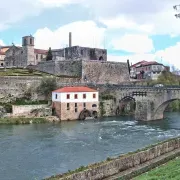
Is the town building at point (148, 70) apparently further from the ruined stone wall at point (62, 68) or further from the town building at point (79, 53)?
the ruined stone wall at point (62, 68)

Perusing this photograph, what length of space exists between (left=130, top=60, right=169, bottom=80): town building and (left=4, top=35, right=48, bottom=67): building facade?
26.1 m

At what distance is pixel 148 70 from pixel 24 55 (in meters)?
32.8

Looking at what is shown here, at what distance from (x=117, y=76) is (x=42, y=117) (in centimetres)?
3208

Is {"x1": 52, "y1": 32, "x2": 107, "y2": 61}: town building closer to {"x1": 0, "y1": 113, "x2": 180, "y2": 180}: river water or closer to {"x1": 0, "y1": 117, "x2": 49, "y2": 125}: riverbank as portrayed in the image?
{"x1": 0, "y1": 117, "x2": 49, "y2": 125}: riverbank

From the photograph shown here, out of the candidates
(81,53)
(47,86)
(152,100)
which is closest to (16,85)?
(47,86)

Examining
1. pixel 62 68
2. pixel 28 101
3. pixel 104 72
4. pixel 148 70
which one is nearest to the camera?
pixel 28 101

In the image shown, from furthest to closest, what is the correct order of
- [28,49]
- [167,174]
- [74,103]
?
[28,49], [74,103], [167,174]

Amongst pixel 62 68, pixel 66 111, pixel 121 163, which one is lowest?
pixel 121 163

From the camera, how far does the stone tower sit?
291 ft

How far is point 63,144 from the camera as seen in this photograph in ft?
114

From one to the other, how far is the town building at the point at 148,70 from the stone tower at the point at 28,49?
27.7 m

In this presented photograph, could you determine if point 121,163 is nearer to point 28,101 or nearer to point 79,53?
point 28,101

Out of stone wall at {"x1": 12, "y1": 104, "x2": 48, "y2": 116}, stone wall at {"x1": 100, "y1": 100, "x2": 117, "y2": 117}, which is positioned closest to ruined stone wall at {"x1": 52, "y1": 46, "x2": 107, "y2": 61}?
stone wall at {"x1": 100, "y1": 100, "x2": 117, "y2": 117}

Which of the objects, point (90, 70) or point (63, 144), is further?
point (90, 70)
